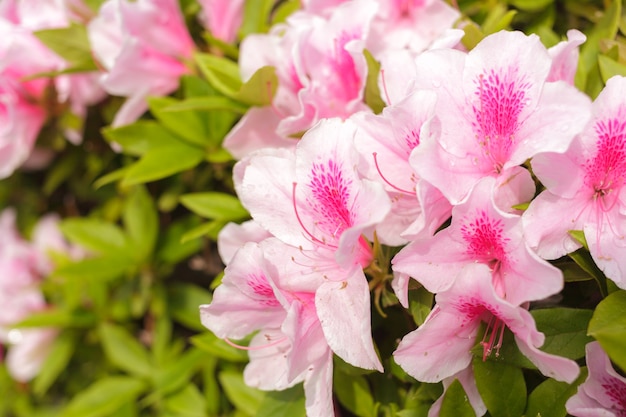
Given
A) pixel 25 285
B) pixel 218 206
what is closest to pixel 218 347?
pixel 218 206

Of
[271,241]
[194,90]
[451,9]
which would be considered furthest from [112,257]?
[451,9]

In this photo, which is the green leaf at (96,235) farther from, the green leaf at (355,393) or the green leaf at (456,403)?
the green leaf at (456,403)

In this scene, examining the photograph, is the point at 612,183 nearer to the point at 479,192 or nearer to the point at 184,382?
the point at 479,192

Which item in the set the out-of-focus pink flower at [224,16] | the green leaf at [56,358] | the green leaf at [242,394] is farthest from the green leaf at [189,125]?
the green leaf at [56,358]

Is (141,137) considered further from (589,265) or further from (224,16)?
(589,265)

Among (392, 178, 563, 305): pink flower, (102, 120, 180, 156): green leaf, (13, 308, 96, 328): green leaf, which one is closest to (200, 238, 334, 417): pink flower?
(392, 178, 563, 305): pink flower
